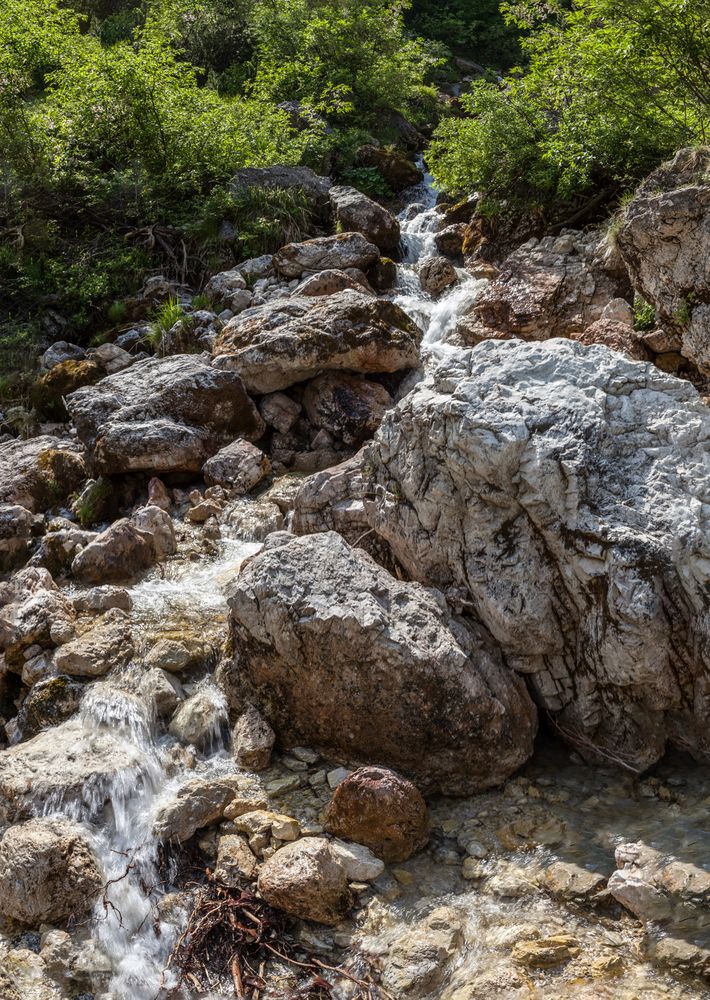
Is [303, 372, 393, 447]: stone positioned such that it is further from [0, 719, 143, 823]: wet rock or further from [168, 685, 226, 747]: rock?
[0, 719, 143, 823]: wet rock

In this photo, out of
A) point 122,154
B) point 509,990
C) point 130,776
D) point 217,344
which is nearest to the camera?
point 509,990

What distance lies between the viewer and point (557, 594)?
5.12 meters

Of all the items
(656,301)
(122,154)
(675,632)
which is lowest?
(675,632)

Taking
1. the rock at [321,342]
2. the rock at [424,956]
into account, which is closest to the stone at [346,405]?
the rock at [321,342]

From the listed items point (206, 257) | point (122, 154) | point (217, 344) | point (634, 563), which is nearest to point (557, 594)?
point (634, 563)

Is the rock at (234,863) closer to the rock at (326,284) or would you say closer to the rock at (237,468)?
the rock at (237,468)

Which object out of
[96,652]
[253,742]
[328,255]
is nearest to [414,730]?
[253,742]

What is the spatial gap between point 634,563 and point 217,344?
24.8 ft

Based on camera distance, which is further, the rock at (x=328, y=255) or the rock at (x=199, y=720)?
the rock at (x=328, y=255)

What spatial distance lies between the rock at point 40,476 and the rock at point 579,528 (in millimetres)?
5586

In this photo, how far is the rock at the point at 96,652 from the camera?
19.8 ft

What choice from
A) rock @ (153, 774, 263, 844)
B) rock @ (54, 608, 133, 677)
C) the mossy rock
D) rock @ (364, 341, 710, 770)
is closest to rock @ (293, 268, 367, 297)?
the mossy rock

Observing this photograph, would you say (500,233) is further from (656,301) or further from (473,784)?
(473,784)

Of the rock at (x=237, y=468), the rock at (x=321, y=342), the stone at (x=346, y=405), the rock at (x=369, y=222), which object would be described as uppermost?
the rock at (x=369, y=222)
